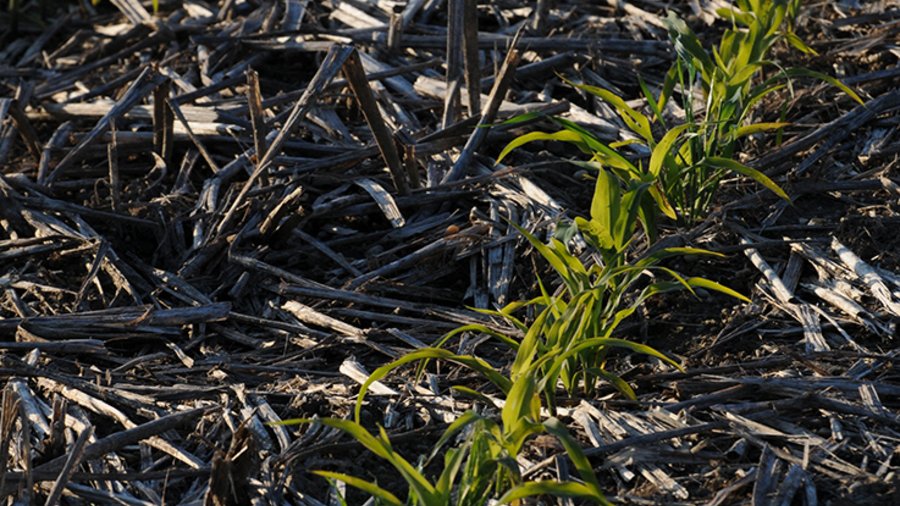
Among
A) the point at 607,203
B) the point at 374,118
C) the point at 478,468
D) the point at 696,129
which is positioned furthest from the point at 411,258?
the point at 478,468

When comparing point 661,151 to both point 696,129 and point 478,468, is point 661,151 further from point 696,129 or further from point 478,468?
point 478,468

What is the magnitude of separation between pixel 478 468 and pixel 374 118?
1243 millimetres

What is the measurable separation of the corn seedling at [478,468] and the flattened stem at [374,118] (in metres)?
1.14

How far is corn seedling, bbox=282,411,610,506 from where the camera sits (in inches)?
68.2

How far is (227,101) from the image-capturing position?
11.3ft

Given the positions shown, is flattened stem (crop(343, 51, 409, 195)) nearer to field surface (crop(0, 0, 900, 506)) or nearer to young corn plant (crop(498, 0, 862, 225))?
field surface (crop(0, 0, 900, 506))

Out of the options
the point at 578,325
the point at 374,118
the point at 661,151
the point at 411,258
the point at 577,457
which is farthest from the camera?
the point at 374,118

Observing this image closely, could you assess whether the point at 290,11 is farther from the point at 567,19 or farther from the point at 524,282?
the point at 524,282

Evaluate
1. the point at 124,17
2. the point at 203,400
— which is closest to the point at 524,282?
the point at 203,400

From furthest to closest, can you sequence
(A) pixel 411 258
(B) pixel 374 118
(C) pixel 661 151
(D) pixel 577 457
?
1. (B) pixel 374 118
2. (A) pixel 411 258
3. (C) pixel 661 151
4. (D) pixel 577 457

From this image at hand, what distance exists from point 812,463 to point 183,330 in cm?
140

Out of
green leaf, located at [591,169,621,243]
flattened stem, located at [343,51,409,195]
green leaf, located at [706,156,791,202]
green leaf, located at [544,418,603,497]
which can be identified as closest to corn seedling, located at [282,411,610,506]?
green leaf, located at [544,418,603,497]

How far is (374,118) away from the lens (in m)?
2.84

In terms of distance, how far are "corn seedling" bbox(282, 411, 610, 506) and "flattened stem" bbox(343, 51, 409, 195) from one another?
1.14 meters
